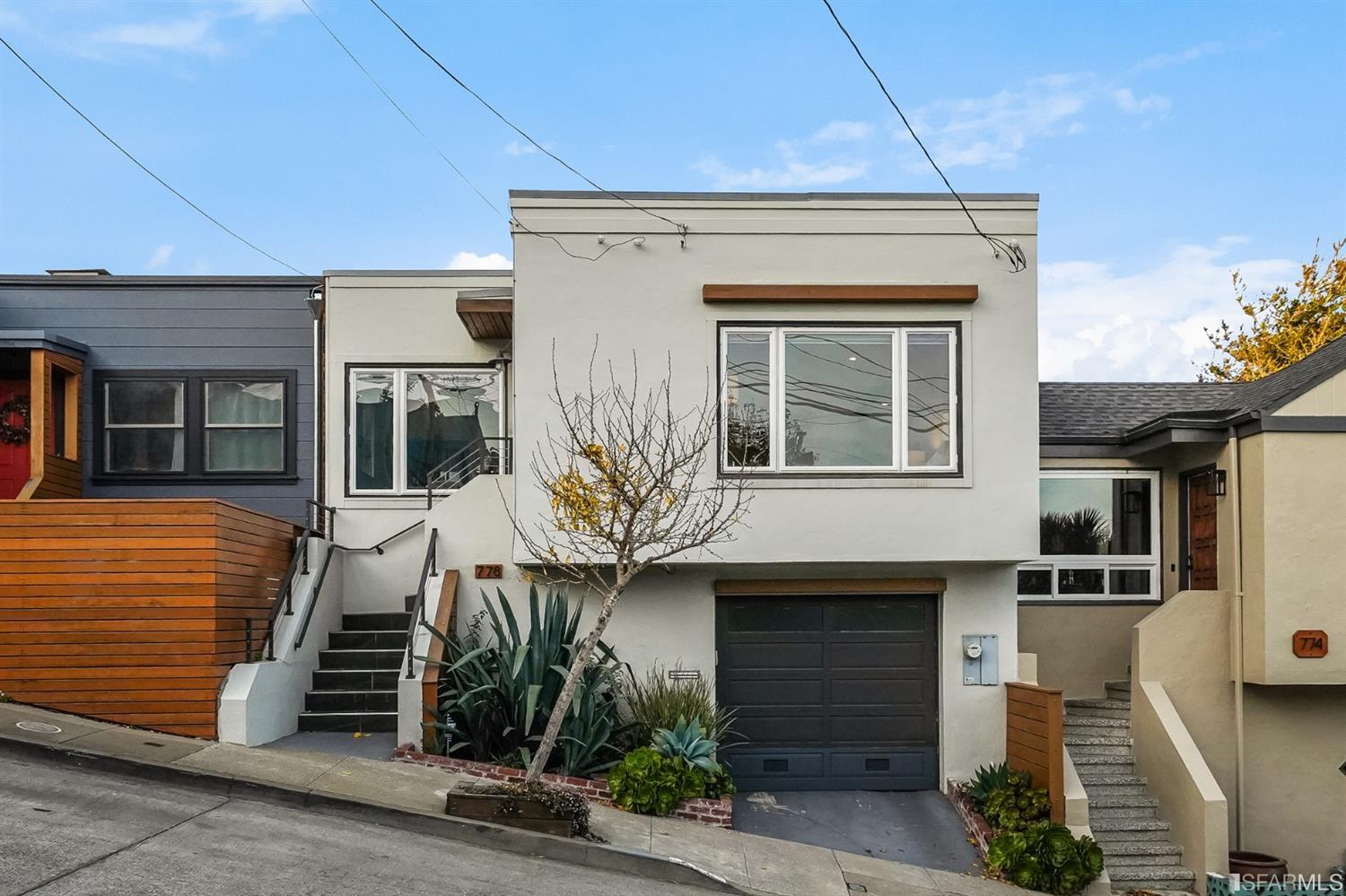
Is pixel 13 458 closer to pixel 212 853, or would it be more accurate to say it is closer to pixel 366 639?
Answer: pixel 366 639

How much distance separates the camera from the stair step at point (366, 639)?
12.4 m

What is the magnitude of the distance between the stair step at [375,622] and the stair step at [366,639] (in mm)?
365

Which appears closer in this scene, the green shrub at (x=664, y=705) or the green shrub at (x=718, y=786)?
the green shrub at (x=718, y=786)

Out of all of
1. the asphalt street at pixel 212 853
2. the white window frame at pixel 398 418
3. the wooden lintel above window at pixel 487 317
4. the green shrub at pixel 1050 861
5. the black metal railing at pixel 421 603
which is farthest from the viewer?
the white window frame at pixel 398 418

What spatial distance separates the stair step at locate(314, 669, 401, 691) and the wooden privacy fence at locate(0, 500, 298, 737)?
1.60 m

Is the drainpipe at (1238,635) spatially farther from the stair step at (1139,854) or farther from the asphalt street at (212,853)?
the asphalt street at (212,853)

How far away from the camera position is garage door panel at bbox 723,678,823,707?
11922 mm

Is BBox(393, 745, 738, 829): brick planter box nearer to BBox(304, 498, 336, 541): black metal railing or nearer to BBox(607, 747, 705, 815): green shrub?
BBox(607, 747, 705, 815): green shrub

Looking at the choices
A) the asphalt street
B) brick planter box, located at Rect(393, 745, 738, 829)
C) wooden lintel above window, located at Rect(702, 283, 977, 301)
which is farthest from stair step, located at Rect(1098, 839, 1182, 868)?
wooden lintel above window, located at Rect(702, 283, 977, 301)

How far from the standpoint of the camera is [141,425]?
569 inches

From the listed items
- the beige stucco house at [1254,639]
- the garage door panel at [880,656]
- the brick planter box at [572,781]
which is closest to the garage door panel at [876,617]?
the garage door panel at [880,656]

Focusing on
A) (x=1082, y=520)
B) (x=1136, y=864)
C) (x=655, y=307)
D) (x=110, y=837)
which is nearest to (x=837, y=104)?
(x=655, y=307)

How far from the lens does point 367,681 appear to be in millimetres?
11742

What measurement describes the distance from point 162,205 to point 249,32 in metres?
4.12
